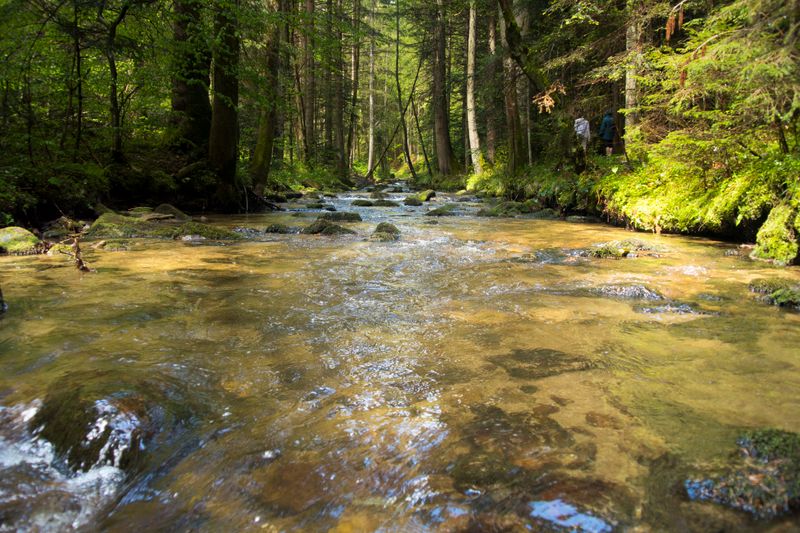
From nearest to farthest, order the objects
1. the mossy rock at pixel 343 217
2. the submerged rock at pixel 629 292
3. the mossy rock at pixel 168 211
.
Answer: the submerged rock at pixel 629 292 → the mossy rock at pixel 168 211 → the mossy rock at pixel 343 217

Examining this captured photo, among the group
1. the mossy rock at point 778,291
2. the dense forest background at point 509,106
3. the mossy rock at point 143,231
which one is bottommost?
the mossy rock at point 778,291

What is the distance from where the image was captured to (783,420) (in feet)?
7.14

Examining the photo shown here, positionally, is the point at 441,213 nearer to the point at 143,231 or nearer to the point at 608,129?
the point at 608,129

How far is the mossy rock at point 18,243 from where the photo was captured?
625 cm

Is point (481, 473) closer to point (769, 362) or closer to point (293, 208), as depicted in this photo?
point (769, 362)

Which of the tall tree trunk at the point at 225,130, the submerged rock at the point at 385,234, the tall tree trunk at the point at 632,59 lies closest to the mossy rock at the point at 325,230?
the submerged rock at the point at 385,234

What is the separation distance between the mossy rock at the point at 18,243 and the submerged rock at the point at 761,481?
7536mm

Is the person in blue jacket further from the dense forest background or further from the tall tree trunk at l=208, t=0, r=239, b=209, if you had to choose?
the tall tree trunk at l=208, t=0, r=239, b=209

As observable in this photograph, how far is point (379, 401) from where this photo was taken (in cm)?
252

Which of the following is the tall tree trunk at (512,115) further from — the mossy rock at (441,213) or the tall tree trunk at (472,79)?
the mossy rock at (441,213)

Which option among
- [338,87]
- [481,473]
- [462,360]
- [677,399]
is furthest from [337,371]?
[338,87]

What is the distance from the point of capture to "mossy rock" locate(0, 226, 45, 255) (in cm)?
625

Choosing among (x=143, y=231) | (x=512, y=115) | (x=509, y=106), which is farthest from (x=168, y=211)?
(x=512, y=115)

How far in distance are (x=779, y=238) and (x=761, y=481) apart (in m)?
5.32
